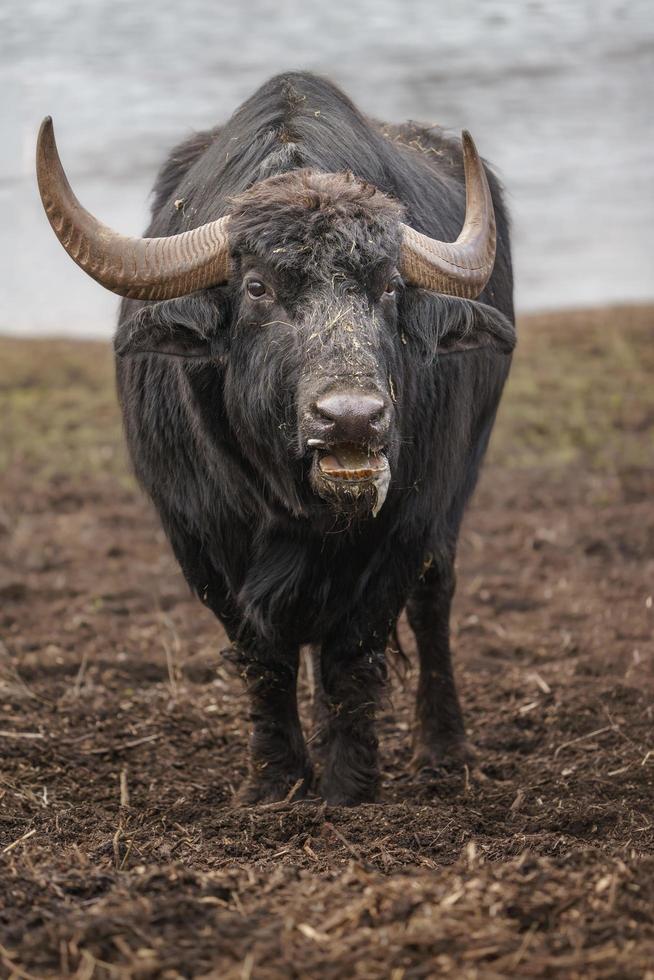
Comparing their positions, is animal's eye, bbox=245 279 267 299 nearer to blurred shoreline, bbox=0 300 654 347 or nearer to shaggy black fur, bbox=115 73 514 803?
shaggy black fur, bbox=115 73 514 803

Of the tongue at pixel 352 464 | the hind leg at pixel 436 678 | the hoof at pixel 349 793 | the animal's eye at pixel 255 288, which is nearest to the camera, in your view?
the tongue at pixel 352 464

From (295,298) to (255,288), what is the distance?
19cm

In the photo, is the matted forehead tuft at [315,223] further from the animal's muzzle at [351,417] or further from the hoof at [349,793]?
the hoof at [349,793]

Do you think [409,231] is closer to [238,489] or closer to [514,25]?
[238,489]

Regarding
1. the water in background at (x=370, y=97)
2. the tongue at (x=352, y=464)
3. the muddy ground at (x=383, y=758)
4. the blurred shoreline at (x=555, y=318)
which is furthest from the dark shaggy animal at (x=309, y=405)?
the water in background at (x=370, y=97)

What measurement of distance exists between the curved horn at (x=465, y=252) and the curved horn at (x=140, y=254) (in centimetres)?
65

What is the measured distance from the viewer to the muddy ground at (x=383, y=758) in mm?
3027

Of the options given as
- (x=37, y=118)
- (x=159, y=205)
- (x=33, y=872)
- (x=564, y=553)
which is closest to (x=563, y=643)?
(x=564, y=553)

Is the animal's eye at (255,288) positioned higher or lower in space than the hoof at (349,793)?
higher

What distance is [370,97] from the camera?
23.5 m

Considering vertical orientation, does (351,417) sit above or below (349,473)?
above

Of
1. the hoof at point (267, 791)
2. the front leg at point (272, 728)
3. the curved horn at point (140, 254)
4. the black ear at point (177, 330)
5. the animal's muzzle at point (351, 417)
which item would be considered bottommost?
the hoof at point (267, 791)

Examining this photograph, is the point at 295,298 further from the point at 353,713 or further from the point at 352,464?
the point at 353,713

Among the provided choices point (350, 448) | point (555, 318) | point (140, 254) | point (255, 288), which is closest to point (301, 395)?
point (350, 448)
